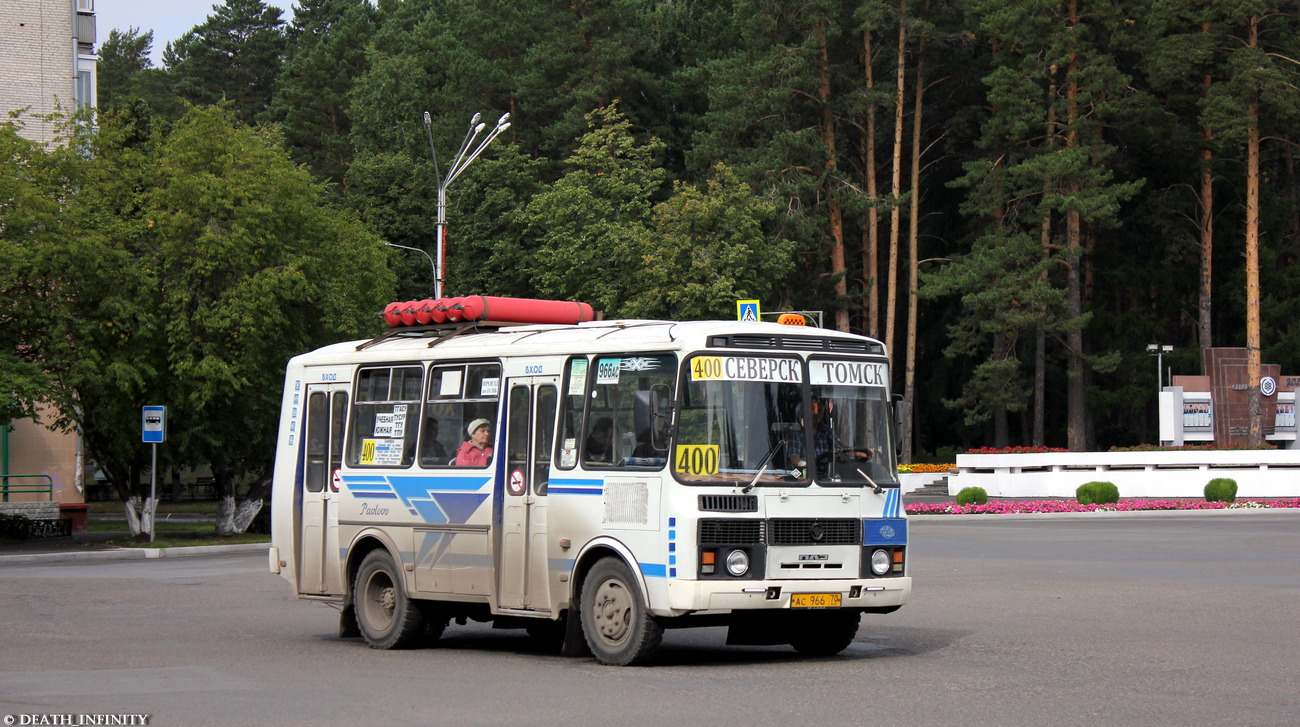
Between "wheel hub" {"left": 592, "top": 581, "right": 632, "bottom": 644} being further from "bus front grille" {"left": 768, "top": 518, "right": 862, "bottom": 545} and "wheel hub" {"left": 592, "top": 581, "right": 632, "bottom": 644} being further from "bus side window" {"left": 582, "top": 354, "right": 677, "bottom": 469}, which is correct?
"bus front grille" {"left": 768, "top": 518, "right": 862, "bottom": 545}

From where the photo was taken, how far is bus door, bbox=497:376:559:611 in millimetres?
13359

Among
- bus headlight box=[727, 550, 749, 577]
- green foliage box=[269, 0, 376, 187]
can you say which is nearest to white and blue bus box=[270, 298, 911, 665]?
bus headlight box=[727, 550, 749, 577]

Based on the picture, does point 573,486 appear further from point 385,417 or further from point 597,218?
point 597,218

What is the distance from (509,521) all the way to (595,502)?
1.16 m

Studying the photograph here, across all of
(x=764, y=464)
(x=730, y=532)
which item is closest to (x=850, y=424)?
(x=764, y=464)

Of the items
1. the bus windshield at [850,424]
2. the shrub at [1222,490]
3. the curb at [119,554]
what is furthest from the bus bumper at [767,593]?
the shrub at [1222,490]

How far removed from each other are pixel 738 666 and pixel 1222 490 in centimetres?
3332

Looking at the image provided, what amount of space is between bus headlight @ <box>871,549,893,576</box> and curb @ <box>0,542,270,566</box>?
2271cm

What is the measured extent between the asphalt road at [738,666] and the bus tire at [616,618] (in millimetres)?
234

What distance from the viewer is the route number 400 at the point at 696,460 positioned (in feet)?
40.3

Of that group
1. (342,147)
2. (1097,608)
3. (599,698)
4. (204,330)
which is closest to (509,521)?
(599,698)

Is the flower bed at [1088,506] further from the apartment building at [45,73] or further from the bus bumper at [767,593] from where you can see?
the bus bumper at [767,593]

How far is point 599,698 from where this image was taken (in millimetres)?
10812

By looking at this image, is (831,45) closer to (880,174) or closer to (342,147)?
(880,174)
